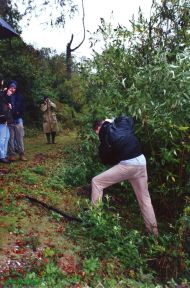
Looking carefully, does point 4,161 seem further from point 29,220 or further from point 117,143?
point 117,143

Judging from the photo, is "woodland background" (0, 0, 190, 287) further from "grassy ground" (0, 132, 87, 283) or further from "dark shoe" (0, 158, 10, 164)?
"dark shoe" (0, 158, 10, 164)

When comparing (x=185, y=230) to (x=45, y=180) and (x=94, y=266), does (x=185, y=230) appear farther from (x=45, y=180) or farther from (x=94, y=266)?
(x=45, y=180)

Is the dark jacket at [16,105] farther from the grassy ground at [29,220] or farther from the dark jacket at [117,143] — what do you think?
the dark jacket at [117,143]

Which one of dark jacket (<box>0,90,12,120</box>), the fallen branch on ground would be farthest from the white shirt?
dark jacket (<box>0,90,12,120</box>)

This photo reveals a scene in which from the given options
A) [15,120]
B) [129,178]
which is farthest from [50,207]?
[15,120]

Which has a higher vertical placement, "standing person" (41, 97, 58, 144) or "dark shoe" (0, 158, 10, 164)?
"standing person" (41, 97, 58, 144)

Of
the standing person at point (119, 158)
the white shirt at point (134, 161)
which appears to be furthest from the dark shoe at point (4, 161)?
the white shirt at point (134, 161)

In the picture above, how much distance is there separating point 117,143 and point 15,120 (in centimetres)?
418

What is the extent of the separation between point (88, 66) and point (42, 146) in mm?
4526

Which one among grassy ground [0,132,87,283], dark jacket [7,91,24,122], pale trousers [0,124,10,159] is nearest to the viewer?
grassy ground [0,132,87,283]

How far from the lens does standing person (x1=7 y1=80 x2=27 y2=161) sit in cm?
949

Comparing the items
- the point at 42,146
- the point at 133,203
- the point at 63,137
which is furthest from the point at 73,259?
the point at 63,137

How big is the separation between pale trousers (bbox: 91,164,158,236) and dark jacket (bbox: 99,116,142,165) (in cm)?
17

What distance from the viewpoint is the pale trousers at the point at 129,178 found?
6.36 meters
